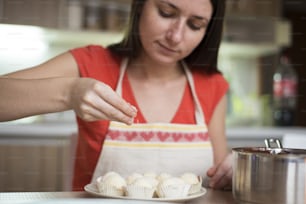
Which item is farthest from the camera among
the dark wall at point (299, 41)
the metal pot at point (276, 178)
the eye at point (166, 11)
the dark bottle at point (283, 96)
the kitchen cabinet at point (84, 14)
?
the dark wall at point (299, 41)

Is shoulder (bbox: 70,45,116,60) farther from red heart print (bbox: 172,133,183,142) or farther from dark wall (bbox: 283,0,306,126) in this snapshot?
dark wall (bbox: 283,0,306,126)

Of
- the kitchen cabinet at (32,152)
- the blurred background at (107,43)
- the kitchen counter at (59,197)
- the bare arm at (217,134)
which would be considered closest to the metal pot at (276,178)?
the kitchen counter at (59,197)

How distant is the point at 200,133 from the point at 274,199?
38cm

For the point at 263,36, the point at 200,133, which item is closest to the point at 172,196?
the point at 200,133

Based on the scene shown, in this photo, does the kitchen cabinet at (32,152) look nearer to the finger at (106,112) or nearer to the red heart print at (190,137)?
the red heart print at (190,137)

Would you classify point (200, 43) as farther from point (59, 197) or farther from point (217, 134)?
point (59, 197)

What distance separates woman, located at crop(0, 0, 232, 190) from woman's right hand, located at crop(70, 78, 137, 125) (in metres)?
0.19

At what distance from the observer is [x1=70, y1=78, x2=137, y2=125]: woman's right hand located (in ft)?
1.40

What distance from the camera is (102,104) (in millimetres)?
429

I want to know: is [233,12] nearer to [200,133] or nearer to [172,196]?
[200,133]

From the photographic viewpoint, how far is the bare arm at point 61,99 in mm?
430

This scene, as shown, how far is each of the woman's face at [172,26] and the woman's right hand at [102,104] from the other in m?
0.29

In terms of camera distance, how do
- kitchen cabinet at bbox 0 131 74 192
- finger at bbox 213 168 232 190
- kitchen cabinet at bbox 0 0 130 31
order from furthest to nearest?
kitchen cabinet at bbox 0 0 130 31 → kitchen cabinet at bbox 0 131 74 192 → finger at bbox 213 168 232 190

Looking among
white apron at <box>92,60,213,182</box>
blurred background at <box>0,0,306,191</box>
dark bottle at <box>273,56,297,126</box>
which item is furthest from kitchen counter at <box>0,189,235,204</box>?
dark bottle at <box>273,56,297,126</box>
